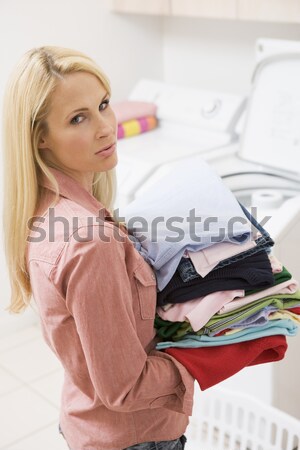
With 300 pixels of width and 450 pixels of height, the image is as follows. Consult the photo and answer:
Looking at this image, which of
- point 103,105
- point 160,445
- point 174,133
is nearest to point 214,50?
point 174,133

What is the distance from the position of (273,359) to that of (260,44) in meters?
1.56

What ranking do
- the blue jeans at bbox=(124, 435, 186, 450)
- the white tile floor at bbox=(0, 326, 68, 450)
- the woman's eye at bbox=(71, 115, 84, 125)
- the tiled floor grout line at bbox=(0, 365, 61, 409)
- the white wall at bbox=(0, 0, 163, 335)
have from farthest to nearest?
the white wall at bbox=(0, 0, 163, 335), the tiled floor grout line at bbox=(0, 365, 61, 409), the white tile floor at bbox=(0, 326, 68, 450), the blue jeans at bbox=(124, 435, 186, 450), the woman's eye at bbox=(71, 115, 84, 125)

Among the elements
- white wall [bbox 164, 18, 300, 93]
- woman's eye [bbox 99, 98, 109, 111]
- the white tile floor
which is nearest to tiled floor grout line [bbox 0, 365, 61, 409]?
the white tile floor

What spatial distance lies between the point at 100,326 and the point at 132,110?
2051mm

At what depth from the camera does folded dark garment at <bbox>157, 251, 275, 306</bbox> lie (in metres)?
1.26

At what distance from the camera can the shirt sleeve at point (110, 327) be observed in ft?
3.60

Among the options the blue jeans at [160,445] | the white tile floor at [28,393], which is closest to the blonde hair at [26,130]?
the blue jeans at [160,445]

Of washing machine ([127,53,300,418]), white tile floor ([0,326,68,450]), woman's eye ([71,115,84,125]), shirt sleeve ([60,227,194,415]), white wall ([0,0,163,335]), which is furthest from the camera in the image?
white wall ([0,0,163,335])

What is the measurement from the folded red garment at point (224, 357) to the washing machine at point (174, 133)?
1.28m

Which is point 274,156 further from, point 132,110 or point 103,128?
point 103,128

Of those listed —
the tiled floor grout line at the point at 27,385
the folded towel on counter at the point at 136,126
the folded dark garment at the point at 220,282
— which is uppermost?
the folded dark garment at the point at 220,282

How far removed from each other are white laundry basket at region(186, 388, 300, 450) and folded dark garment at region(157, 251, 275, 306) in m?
0.88

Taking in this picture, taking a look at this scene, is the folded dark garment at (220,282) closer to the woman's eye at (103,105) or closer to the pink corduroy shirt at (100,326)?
the pink corduroy shirt at (100,326)

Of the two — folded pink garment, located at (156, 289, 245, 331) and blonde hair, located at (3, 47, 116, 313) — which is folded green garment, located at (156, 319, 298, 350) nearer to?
folded pink garment, located at (156, 289, 245, 331)
